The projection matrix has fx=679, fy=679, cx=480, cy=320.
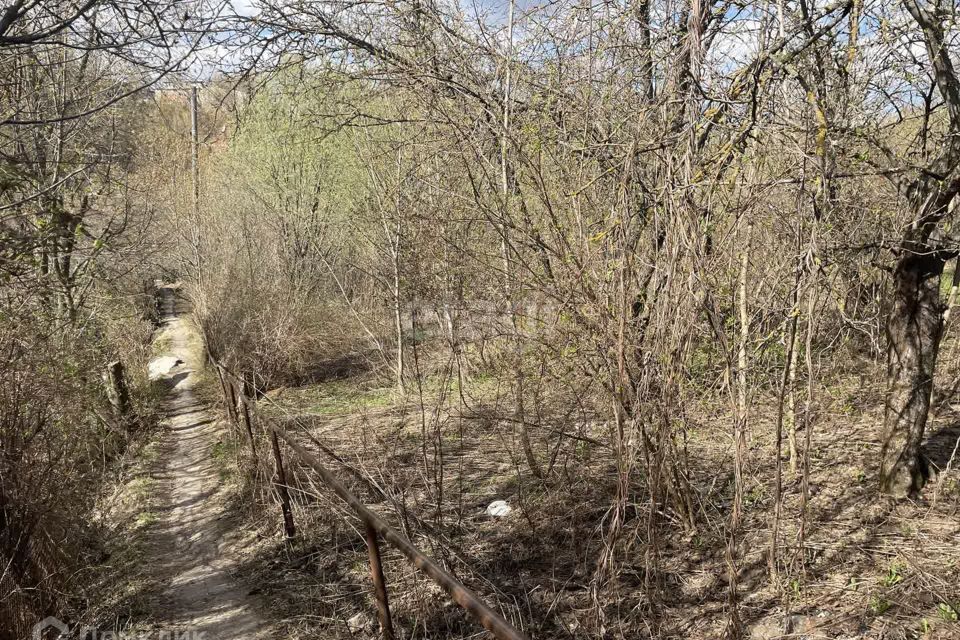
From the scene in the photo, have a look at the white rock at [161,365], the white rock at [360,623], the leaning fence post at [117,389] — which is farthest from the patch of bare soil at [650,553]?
the white rock at [161,365]

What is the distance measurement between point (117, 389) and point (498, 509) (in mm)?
7729

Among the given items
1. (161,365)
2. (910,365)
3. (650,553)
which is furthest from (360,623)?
(161,365)

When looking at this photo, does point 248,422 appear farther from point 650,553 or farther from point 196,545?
point 650,553

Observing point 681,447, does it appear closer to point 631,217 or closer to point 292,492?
point 631,217

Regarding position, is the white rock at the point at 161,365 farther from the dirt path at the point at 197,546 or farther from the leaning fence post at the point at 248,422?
the leaning fence post at the point at 248,422

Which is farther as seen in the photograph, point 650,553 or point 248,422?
point 248,422

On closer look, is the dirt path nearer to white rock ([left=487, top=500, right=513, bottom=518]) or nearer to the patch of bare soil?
the patch of bare soil

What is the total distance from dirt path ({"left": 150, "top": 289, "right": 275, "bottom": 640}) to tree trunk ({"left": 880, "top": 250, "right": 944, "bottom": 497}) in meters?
4.45

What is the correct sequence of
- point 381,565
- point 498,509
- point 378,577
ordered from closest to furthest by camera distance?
1. point 378,577
2. point 381,565
3. point 498,509

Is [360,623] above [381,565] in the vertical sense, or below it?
below

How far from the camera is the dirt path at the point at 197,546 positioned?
4668mm

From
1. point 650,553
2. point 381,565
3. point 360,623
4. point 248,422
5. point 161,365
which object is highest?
point 248,422

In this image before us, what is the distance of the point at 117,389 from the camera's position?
35.3 feet

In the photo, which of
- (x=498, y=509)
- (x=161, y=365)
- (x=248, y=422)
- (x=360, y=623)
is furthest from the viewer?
(x=161, y=365)
